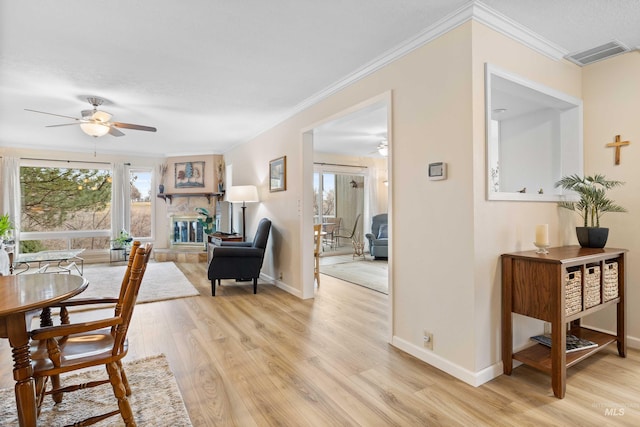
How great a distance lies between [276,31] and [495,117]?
8.29 feet

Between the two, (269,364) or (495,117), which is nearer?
(269,364)

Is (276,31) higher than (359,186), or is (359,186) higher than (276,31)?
(276,31)

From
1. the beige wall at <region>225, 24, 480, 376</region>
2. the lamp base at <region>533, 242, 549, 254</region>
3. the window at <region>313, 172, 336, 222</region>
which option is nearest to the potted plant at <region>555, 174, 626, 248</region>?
the lamp base at <region>533, 242, 549, 254</region>

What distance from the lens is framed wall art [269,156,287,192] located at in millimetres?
4621

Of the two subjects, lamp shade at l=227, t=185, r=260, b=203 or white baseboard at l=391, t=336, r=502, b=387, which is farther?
lamp shade at l=227, t=185, r=260, b=203

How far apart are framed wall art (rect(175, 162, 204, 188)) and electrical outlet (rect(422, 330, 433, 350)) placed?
21.2 feet

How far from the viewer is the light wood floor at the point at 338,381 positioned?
1.83 m

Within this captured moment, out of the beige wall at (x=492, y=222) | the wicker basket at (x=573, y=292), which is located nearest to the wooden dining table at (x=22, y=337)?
the beige wall at (x=492, y=222)

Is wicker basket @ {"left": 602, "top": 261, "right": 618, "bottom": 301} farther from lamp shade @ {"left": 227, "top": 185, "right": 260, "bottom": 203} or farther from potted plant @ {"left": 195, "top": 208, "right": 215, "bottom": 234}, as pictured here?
potted plant @ {"left": 195, "top": 208, "right": 215, "bottom": 234}

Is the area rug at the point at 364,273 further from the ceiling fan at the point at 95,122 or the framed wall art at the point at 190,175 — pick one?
the ceiling fan at the point at 95,122

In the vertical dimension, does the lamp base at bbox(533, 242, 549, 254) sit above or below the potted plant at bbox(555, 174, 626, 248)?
below

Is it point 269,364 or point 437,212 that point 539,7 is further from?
point 269,364

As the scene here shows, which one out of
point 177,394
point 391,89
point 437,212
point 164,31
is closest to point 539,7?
point 391,89

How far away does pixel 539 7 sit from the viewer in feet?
6.88
